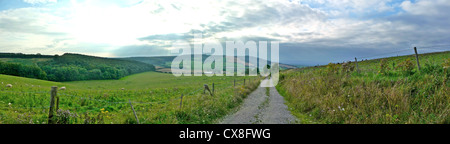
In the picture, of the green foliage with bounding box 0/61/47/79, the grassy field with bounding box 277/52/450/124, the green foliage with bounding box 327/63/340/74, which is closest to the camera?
the grassy field with bounding box 277/52/450/124

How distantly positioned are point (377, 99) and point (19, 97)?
24030 mm

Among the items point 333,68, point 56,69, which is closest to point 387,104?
point 333,68

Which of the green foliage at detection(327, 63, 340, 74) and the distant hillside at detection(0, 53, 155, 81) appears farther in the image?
the distant hillside at detection(0, 53, 155, 81)

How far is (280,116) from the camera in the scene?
1112cm

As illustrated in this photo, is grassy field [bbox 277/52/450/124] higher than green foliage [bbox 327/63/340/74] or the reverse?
the reverse

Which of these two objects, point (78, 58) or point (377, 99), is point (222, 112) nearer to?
point (377, 99)

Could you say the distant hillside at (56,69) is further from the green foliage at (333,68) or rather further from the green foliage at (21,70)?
the green foliage at (333,68)

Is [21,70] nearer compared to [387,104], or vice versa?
[387,104]

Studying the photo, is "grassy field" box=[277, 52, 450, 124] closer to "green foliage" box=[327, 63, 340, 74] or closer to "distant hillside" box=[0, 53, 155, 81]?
"green foliage" box=[327, 63, 340, 74]

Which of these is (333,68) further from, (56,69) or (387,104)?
(56,69)

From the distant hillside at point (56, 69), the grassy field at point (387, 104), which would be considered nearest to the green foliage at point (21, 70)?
the distant hillside at point (56, 69)

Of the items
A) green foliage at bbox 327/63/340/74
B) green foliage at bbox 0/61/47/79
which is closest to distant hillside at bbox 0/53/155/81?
green foliage at bbox 0/61/47/79
